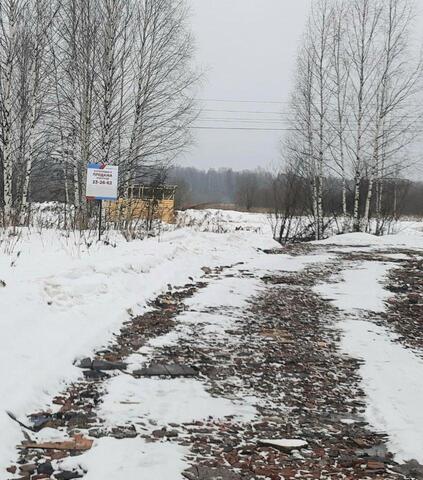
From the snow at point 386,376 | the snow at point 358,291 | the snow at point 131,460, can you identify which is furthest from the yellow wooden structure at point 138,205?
the snow at point 131,460

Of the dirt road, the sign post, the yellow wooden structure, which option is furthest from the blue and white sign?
the yellow wooden structure

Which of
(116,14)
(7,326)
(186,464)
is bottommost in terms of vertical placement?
(186,464)

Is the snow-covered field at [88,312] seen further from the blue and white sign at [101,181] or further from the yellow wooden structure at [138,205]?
the yellow wooden structure at [138,205]

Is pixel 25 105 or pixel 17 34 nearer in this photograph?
pixel 17 34

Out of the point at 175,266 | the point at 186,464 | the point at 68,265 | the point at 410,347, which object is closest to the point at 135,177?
the point at 175,266

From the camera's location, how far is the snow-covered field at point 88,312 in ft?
10.7

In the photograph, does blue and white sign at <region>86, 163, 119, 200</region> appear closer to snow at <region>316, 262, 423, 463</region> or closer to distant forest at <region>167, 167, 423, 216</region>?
snow at <region>316, 262, 423, 463</region>

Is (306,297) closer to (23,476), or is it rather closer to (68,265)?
(68,265)

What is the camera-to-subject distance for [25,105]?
19531mm

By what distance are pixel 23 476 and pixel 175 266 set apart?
6.58m

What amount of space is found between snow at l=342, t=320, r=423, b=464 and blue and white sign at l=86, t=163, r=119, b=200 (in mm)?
6693

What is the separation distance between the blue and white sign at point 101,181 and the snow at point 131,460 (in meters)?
8.49

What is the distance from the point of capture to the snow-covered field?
10.7 ft

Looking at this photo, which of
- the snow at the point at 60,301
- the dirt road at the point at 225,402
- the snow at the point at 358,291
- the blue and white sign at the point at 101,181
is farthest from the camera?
the blue and white sign at the point at 101,181
